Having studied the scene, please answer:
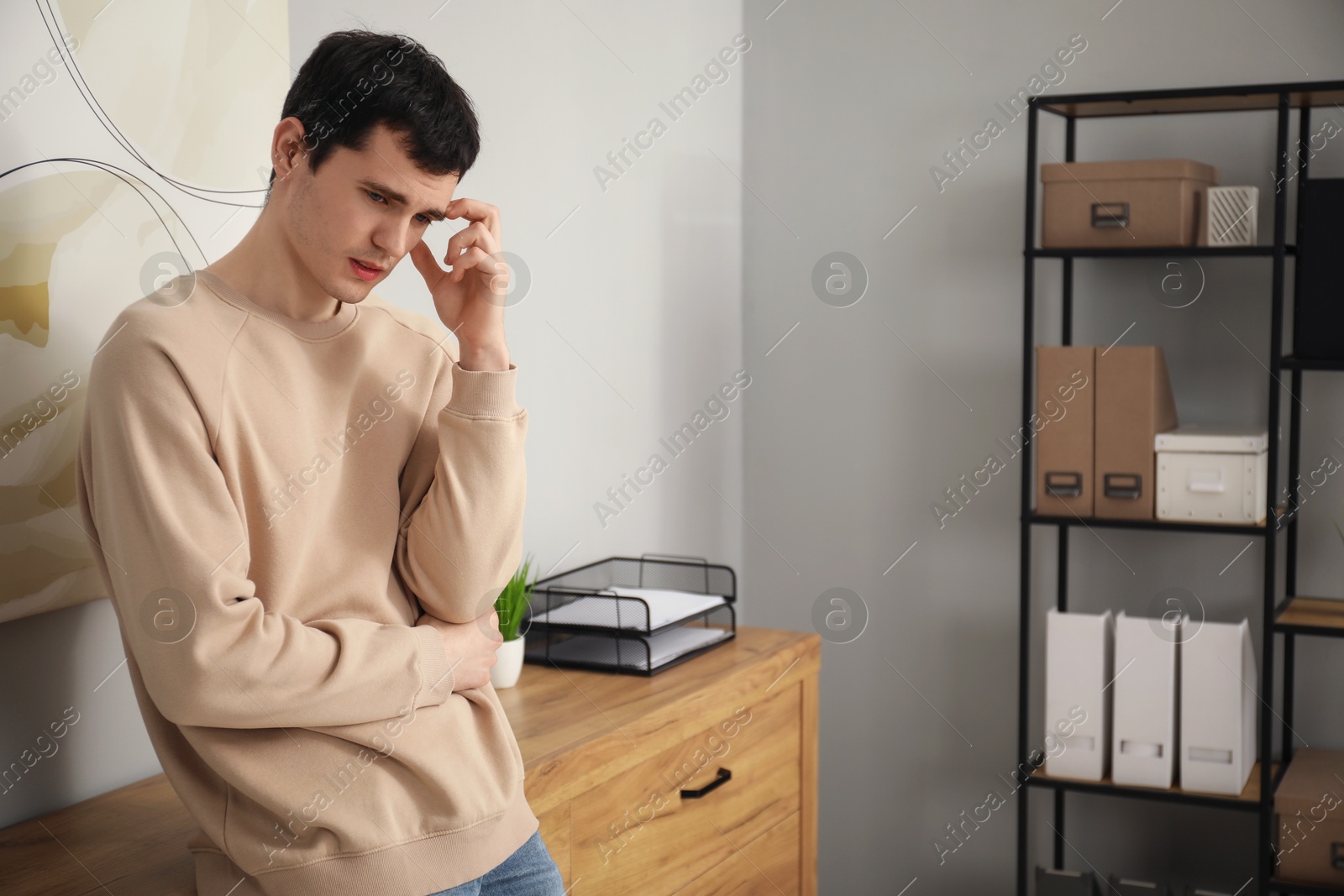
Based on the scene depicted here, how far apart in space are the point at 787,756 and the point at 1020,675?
2.09 feet

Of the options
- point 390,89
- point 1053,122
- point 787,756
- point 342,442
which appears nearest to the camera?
point 390,89

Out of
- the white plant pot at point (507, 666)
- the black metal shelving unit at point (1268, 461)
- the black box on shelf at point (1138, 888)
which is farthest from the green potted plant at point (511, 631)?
the black box on shelf at point (1138, 888)

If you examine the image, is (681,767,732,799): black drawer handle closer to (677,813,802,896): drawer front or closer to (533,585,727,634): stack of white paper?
(677,813,802,896): drawer front

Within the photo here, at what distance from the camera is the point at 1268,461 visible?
2.28 m

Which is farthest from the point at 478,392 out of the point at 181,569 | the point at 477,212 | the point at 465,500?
the point at 181,569

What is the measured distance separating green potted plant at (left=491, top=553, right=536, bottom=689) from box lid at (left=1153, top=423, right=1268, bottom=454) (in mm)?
1298

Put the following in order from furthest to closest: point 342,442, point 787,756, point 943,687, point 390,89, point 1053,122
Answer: point 943,687 < point 1053,122 < point 787,756 < point 342,442 < point 390,89

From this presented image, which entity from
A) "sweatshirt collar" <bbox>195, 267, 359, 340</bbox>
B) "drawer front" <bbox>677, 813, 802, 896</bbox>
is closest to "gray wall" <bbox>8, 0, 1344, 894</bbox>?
"drawer front" <bbox>677, 813, 802, 896</bbox>

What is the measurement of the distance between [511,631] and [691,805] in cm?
40

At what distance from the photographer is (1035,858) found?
279 centimetres

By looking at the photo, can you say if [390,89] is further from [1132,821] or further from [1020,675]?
[1132,821]

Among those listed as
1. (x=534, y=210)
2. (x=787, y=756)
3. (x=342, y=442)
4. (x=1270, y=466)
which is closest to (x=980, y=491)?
(x=1270, y=466)

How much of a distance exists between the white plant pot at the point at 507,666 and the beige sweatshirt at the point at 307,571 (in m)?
0.57

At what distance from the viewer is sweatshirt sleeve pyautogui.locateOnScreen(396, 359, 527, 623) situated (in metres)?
1.21
